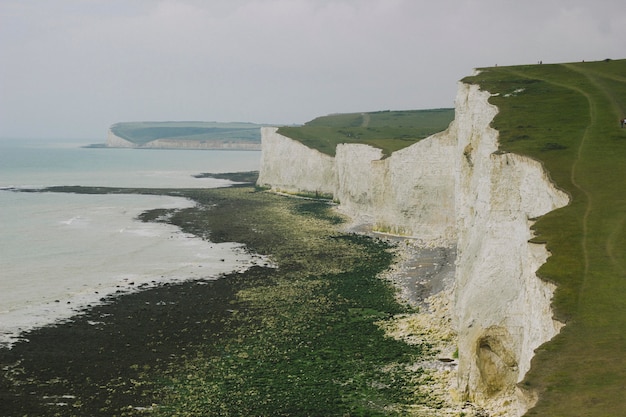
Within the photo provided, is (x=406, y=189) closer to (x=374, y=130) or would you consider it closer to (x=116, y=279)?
(x=116, y=279)

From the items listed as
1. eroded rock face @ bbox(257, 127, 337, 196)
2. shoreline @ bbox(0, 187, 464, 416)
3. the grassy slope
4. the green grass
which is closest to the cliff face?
the green grass

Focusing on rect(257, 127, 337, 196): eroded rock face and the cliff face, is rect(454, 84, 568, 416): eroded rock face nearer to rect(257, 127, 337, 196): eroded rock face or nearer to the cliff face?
the cliff face

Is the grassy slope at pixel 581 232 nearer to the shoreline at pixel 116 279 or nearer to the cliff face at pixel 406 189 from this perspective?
the cliff face at pixel 406 189

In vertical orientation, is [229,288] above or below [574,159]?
below

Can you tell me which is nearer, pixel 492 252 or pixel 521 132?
pixel 492 252

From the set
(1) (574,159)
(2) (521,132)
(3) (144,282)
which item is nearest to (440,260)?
(2) (521,132)

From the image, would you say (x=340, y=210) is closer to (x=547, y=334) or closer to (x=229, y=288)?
(x=229, y=288)

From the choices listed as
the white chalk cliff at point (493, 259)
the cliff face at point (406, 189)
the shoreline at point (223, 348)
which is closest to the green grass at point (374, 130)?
the cliff face at point (406, 189)
